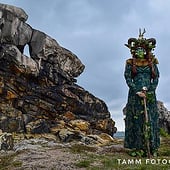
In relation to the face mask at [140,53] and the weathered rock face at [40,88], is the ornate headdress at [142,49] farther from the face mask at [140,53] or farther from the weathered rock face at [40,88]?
the weathered rock face at [40,88]

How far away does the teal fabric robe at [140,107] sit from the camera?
11570 millimetres

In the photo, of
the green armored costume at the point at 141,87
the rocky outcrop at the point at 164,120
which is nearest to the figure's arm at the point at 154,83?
the green armored costume at the point at 141,87

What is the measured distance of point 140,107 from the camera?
11.6 metres

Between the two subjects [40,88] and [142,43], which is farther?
[40,88]

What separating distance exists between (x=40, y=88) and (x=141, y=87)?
2569 centimetres

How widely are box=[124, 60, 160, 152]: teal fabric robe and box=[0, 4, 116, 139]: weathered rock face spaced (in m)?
21.0

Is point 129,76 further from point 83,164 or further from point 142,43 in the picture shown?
point 83,164

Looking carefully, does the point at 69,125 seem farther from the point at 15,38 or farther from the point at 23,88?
the point at 15,38

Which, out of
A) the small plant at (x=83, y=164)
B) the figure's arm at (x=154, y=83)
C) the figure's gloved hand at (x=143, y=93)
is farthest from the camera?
the figure's arm at (x=154, y=83)

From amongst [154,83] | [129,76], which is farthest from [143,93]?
[129,76]

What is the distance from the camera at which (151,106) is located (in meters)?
11.7

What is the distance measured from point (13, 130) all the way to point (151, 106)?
22637 millimetres

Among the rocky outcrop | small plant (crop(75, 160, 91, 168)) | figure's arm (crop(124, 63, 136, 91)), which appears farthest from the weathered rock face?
small plant (crop(75, 160, 91, 168))

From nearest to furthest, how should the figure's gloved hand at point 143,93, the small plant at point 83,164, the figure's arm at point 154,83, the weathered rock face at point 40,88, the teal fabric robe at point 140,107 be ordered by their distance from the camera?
the small plant at point 83,164
the figure's gloved hand at point 143,93
the teal fabric robe at point 140,107
the figure's arm at point 154,83
the weathered rock face at point 40,88
